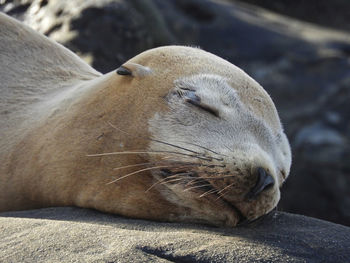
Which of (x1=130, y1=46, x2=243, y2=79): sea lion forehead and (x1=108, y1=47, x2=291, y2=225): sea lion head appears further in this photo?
(x1=130, y1=46, x2=243, y2=79): sea lion forehead

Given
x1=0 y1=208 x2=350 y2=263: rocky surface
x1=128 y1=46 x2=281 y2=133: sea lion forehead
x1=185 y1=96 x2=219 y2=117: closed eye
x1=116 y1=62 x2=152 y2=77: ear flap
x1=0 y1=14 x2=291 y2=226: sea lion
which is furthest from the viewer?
x1=116 y1=62 x2=152 y2=77: ear flap

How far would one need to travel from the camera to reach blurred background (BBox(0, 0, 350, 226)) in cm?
700

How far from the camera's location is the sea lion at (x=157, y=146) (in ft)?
9.71

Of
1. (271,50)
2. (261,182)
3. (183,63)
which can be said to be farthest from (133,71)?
(271,50)

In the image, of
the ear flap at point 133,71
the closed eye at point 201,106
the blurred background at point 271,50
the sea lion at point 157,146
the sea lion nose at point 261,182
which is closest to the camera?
the sea lion nose at point 261,182

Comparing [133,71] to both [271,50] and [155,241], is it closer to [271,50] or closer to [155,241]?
[155,241]

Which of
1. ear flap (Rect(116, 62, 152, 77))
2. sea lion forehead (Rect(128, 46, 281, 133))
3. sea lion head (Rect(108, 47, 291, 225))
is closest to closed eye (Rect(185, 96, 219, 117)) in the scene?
sea lion head (Rect(108, 47, 291, 225))

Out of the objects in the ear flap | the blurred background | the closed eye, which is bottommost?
the blurred background

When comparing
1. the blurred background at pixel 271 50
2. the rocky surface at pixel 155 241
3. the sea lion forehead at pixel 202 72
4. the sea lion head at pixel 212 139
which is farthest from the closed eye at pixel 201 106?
the blurred background at pixel 271 50

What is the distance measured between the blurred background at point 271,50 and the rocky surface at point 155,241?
12.7 feet

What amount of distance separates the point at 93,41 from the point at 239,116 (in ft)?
12.8

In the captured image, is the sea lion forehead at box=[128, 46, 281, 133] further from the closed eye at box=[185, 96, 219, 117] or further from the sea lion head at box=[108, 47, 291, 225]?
the closed eye at box=[185, 96, 219, 117]

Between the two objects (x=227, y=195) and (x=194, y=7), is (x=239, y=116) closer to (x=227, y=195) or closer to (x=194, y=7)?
(x=227, y=195)

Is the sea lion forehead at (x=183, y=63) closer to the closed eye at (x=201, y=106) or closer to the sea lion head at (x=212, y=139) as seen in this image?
the sea lion head at (x=212, y=139)
